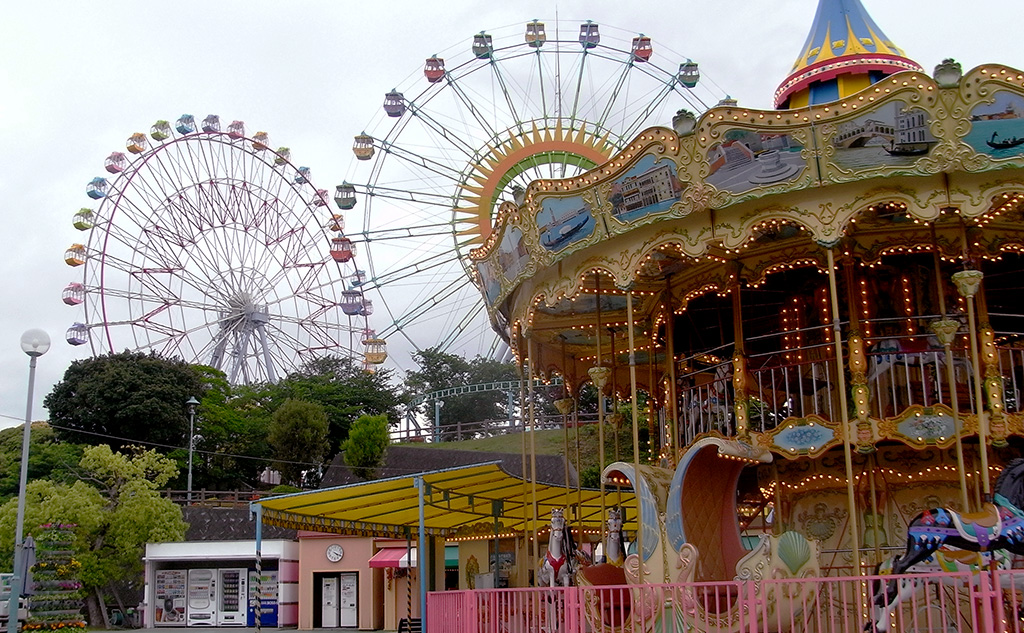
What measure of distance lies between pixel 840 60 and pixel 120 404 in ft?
117

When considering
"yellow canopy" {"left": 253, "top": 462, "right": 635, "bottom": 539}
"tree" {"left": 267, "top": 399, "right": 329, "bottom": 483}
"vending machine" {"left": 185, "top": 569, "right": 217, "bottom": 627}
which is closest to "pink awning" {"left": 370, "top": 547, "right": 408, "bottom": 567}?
"vending machine" {"left": 185, "top": 569, "right": 217, "bottom": 627}

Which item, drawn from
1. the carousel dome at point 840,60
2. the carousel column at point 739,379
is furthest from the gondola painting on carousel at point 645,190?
the carousel dome at point 840,60

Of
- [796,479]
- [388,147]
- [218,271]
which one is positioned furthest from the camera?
[218,271]

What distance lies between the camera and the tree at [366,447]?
1587 inches

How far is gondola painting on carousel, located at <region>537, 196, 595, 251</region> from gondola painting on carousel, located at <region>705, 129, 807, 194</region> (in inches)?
66.5

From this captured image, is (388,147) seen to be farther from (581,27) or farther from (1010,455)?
(1010,455)

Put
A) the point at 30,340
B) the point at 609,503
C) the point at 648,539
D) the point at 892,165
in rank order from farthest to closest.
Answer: the point at 609,503 < the point at 30,340 < the point at 648,539 < the point at 892,165

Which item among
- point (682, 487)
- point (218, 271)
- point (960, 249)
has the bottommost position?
point (682, 487)

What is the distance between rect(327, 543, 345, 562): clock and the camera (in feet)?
102

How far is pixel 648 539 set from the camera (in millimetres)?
12492

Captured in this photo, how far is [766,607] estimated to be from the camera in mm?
9703

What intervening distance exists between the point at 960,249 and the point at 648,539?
16.8ft

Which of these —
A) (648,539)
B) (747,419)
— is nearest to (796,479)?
(747,419)

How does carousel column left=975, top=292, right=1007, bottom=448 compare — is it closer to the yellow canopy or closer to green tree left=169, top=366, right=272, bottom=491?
the yellow canopy
